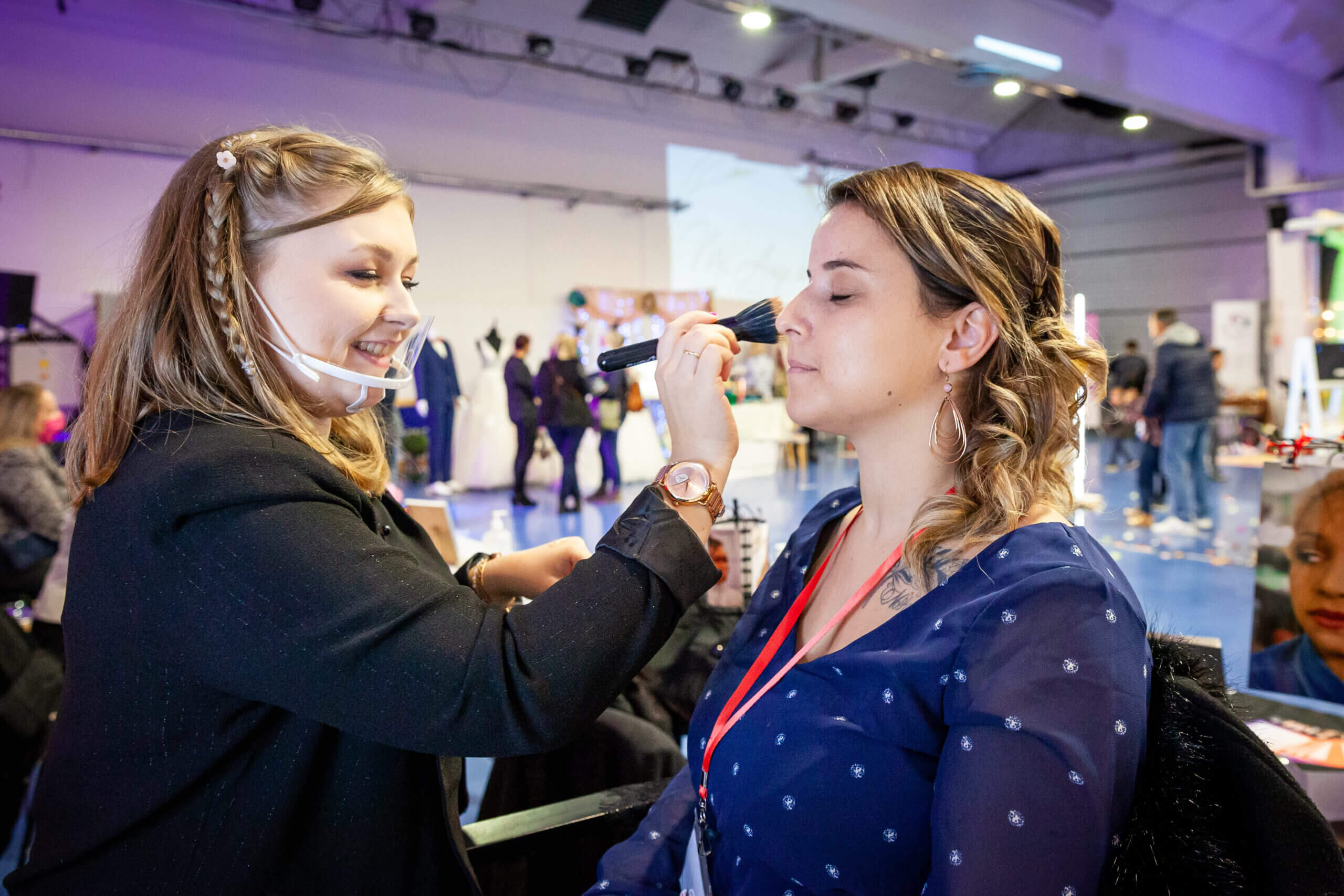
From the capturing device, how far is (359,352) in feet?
3.51

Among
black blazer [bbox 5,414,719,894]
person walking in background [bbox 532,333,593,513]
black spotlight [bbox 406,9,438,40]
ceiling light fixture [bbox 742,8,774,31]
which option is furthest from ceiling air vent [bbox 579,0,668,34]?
black blazer [bbox 5,414,719,894]

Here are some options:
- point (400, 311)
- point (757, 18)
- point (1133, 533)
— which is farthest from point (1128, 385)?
point (400, 311)

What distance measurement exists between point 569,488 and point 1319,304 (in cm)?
1000

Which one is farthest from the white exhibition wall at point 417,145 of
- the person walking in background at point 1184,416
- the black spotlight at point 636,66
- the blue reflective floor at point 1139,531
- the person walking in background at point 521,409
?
the person walking in background at point 1184,416

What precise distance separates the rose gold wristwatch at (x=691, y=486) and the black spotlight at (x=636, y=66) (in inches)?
364

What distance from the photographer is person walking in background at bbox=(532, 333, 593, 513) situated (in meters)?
7.20

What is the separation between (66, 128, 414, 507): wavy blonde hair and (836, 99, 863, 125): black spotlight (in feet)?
37.1

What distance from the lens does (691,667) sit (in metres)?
1.84

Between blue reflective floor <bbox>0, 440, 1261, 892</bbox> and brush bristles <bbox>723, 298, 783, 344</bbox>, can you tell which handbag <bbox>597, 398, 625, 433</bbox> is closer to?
blue reflective floor <bbox>0, 440, 1261, 892</bbox>

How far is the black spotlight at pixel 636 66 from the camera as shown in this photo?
924cm

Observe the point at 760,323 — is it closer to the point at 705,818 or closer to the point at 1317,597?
the point at 705,818

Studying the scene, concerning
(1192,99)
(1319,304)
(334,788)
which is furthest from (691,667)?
(1319,304)

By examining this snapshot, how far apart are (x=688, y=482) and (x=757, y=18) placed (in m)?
6.70

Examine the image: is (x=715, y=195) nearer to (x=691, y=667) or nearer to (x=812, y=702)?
(x=691, y=667)
